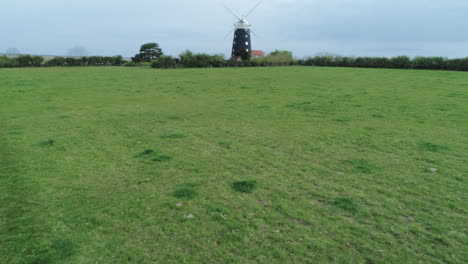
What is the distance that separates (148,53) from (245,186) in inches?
2339

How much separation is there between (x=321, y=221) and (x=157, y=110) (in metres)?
10.2

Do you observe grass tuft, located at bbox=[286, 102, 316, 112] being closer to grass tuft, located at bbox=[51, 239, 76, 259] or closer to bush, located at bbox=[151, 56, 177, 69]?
grass tuft, located at bbox=[51, 239, 76, 259]

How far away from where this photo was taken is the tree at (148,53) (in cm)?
5775

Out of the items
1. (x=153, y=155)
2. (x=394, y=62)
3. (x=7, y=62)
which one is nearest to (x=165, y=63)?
(x=7, y=62)

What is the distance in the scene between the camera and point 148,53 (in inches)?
2343

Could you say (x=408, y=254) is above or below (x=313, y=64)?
below

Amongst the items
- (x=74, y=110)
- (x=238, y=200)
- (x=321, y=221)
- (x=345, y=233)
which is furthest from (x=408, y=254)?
(x=74, y=110)

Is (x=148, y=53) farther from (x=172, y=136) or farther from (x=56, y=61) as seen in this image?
(x=172, y=136)

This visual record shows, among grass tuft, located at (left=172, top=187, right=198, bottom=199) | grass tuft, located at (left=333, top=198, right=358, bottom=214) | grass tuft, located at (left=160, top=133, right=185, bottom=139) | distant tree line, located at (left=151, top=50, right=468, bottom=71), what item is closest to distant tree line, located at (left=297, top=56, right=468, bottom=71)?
distant tree line, located at (left=151, top=50, right=468, bottom=71)

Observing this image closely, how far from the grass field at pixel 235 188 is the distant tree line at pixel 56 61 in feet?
124

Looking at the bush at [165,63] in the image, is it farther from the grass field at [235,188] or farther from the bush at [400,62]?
the grass field at [235,188]

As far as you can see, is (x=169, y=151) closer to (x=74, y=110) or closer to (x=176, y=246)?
(x=176, y=246)

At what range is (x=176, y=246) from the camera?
12.3ft

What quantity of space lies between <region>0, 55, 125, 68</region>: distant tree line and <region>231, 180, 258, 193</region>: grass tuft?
4789cm
